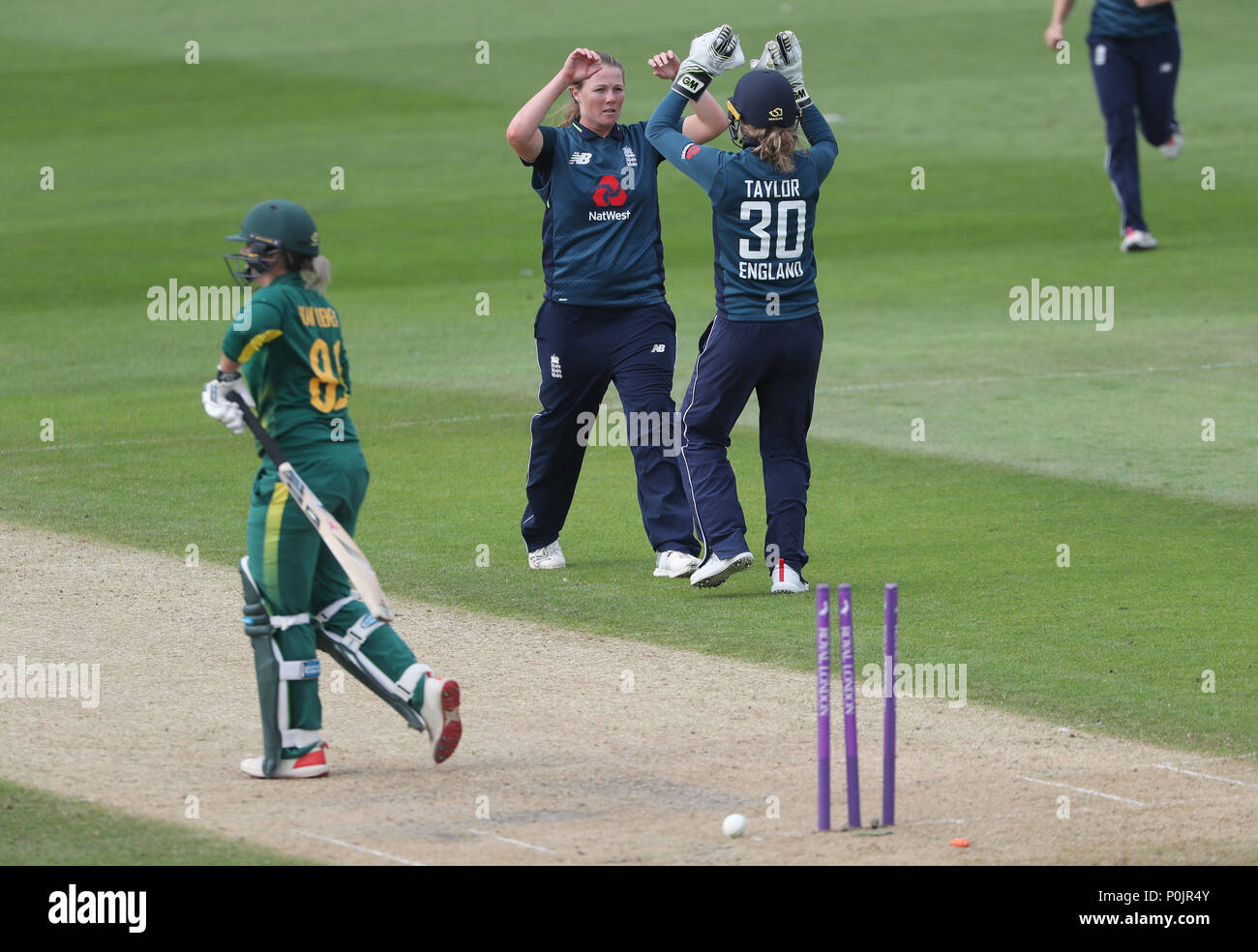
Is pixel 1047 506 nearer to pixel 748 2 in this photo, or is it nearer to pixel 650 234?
pixel 650 234

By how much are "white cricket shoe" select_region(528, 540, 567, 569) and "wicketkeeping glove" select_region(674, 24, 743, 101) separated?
2535mm

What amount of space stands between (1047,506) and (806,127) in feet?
10.6

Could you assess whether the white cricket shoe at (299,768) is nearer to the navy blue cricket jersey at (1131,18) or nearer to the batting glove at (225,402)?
the batting glove at (225,402)

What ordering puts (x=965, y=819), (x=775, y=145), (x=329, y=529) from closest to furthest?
(x=965, y=819) < (x=329, y=529) < (x=775, y=145)

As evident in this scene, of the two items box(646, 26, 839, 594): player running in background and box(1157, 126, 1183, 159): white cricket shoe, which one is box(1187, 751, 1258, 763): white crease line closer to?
box(646, 26, 839, 594): player running in background

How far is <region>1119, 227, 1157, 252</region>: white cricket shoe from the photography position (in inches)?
939

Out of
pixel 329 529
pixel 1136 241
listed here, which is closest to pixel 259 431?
pixel 329 529

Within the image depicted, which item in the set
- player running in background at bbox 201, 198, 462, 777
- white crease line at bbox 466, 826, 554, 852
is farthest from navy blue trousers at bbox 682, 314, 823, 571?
white crease line at bbox 466, 826, 554, 852

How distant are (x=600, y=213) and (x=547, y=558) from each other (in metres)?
1.88

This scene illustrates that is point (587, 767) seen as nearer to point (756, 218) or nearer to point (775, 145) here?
point (756, 218)

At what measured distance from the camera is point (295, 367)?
7852 mm

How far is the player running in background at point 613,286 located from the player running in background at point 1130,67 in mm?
12199

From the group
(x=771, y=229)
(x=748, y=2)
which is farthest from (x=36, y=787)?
(x=748, y=2)

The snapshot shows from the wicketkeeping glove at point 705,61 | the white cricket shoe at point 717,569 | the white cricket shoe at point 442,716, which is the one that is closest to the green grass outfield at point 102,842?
the white cricket shoe at point 442,716
